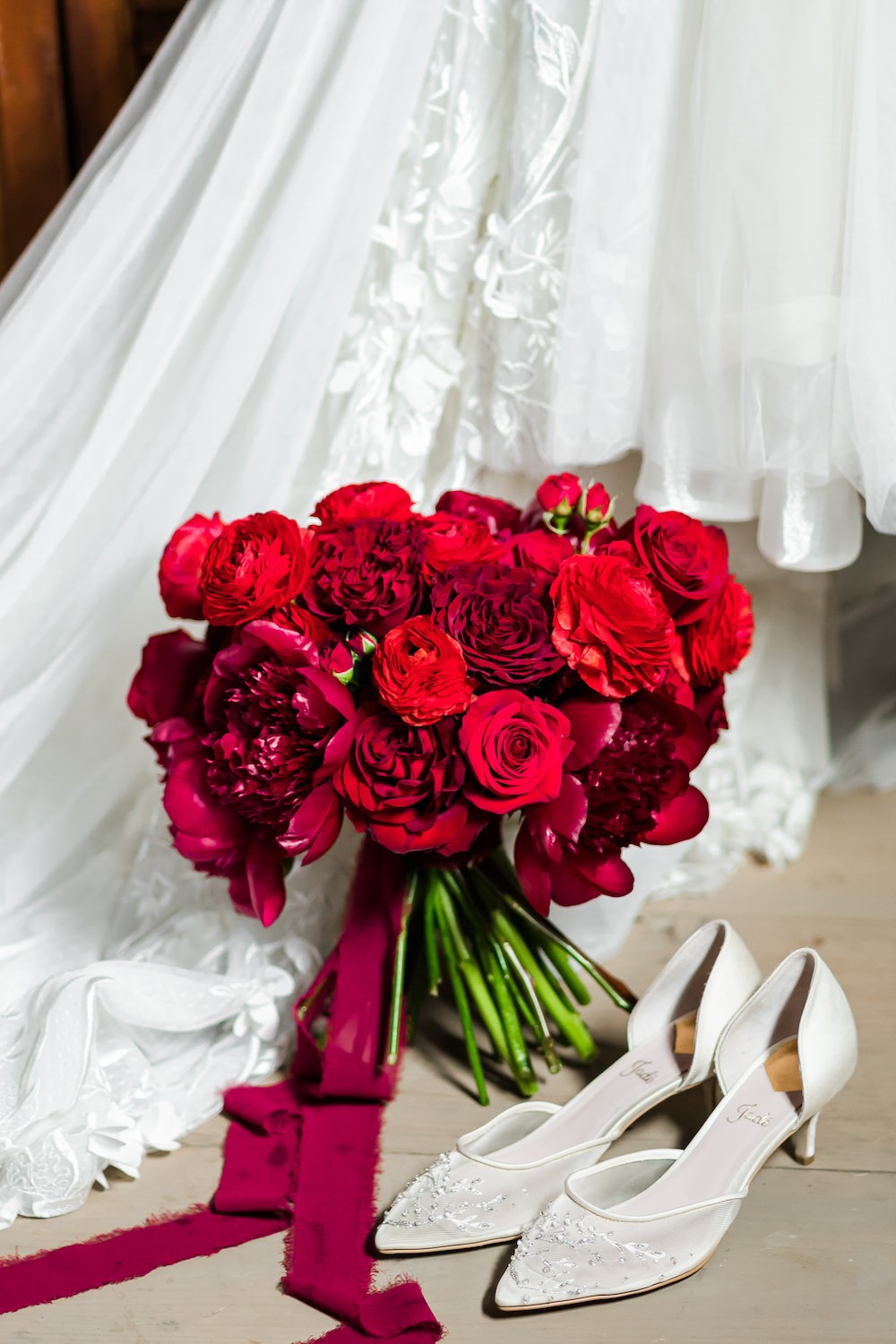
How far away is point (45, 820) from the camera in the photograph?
3.30 ft

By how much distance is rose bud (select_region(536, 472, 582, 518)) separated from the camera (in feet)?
2.75

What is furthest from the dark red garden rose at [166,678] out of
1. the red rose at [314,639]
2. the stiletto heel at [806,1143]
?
the stiletto heel at [806,1143]

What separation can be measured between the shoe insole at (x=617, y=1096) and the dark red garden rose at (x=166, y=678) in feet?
1.31

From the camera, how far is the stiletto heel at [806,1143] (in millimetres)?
791

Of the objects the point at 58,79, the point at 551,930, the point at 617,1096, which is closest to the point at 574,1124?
the point at 617,1096

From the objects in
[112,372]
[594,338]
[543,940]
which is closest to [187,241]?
[112,372]

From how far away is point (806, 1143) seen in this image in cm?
80

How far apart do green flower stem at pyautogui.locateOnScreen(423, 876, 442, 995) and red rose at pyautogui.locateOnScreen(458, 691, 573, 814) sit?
0.17m

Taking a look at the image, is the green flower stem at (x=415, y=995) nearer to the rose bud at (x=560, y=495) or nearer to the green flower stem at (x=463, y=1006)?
the green flower stem at (x=463, y=1006)

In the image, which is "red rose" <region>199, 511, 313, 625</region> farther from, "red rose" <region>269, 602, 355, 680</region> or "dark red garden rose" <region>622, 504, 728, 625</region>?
"dark red garden rose" <region>622, 504, 728, 625</region>

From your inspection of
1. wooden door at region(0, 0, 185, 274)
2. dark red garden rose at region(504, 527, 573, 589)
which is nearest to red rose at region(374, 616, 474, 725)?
dark red garden rose at region(504, 527, 573, 589)

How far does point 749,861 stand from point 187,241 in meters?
0.83

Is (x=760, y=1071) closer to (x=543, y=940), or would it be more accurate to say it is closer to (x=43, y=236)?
(x=543, y=940)

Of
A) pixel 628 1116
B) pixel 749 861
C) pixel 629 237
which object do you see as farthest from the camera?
pixel 749 861
